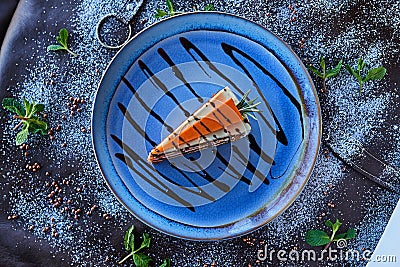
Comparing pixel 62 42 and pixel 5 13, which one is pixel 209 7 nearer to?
pixel 62 42

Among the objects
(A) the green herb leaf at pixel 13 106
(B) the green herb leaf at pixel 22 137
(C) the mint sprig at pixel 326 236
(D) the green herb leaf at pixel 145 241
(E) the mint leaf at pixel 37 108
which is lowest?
(C) the mint sprig at pixel 326 236

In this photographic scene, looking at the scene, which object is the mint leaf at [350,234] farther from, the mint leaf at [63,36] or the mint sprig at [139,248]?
the mint leaf at [63,36]

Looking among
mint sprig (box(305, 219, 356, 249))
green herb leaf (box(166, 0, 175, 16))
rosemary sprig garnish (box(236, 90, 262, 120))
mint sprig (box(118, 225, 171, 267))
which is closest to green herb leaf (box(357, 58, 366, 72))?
rosemary sprig garnish (box(236, 90, 262, 120))

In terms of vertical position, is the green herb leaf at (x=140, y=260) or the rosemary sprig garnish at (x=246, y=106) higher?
the rosemary sprig garnish at (x=246, y=106)

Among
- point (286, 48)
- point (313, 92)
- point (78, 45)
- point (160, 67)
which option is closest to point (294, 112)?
point (313, 92)

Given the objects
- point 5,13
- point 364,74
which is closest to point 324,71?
point 364,74

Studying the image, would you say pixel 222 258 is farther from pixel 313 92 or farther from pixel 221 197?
pixel 313 92

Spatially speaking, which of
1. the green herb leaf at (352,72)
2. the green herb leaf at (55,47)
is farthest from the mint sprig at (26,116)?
the green herb leaf at (352,72)
